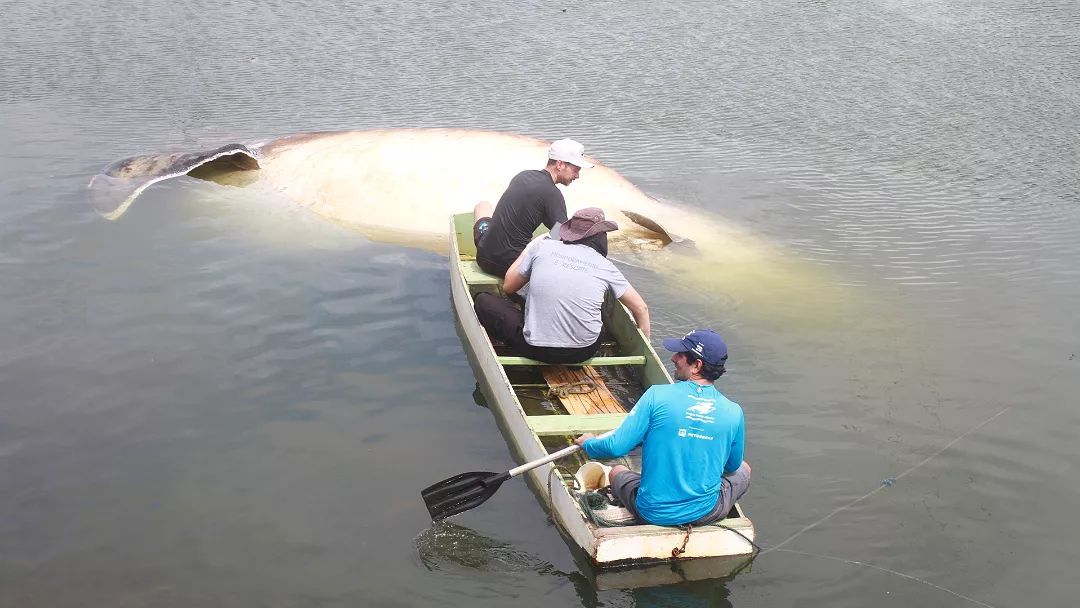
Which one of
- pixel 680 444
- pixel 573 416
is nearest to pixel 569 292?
pixel 573 416

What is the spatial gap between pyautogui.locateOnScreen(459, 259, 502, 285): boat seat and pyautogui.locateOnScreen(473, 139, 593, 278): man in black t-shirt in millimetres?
96

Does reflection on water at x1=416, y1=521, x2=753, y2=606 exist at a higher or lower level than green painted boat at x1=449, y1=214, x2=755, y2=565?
lower

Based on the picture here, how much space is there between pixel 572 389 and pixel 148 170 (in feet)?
24.0

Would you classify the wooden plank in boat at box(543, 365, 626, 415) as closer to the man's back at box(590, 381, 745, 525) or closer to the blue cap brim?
the man's back at box(590, 381, 745, 525)

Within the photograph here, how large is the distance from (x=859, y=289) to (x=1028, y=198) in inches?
154

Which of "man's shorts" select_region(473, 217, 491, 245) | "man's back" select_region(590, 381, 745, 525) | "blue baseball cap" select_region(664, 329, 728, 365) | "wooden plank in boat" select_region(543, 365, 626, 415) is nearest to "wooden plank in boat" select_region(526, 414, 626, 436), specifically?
"wooden plank in boat" select_region(543, 365, 626, 415)

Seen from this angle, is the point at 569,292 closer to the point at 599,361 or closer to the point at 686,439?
the point at 599,361

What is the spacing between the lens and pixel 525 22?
18875 millimetres

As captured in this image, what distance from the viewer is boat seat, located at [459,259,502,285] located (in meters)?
9.62

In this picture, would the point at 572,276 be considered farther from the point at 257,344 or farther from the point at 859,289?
the point at 859,289

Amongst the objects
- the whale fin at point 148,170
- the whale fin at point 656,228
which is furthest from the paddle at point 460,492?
the whale fin at point 148,170

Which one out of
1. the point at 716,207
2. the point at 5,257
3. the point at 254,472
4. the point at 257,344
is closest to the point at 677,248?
the point at 716,207

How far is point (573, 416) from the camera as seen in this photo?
7316 millimetres

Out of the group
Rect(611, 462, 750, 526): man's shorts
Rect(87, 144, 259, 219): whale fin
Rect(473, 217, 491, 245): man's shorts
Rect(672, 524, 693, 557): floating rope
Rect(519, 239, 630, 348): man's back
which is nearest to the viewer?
Rect(672, 524, 693, 557): floating rope
